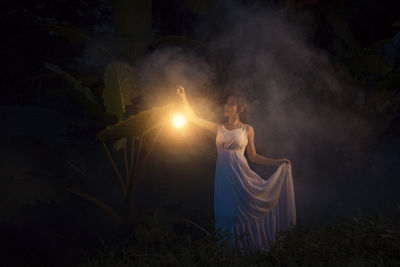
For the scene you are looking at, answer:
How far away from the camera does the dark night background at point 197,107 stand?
3.50 m

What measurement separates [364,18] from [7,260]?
20.7 feet

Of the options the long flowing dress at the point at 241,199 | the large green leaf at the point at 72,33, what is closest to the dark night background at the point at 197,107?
the large green leaf at the point at 72,33

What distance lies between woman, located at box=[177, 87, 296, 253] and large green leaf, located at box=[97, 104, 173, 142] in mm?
253

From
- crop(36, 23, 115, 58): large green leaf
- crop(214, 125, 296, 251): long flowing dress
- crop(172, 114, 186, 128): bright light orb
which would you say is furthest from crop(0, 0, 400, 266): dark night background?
crop(214, 125, 296, 251): long flowing dress

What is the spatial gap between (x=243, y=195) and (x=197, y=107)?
1.67 m

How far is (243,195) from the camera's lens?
2.78m

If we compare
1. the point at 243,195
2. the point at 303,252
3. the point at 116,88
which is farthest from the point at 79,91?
the point at 303,252

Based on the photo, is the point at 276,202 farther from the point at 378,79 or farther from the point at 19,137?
the point at 378,79

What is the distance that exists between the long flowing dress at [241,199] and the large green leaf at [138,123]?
521mm

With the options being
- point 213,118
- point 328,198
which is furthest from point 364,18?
point 213,118

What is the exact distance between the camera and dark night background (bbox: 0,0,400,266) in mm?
3498

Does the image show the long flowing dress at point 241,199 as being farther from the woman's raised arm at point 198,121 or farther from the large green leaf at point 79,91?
the large green leaf at point 79,91

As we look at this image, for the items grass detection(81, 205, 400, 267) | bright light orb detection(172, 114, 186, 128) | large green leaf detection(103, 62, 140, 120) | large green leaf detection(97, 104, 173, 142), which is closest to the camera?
grass detection(81, 205, 400, 267)

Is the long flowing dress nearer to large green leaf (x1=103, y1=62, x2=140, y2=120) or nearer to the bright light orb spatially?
the bright light orb
